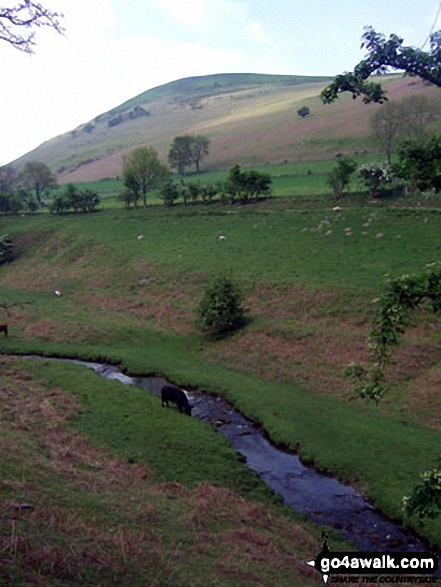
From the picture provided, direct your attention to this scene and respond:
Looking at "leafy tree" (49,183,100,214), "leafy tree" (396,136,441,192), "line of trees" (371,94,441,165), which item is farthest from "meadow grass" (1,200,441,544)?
"line of trees" (371,94,441,165)

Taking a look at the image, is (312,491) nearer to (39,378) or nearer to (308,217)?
(39,378)

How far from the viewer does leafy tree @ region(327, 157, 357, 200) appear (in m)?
61.8

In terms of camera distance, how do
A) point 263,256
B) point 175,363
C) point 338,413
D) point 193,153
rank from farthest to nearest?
point 193,153, point 263,256, point 175,363, point 338,413

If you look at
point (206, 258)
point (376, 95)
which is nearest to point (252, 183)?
point (206, 258)

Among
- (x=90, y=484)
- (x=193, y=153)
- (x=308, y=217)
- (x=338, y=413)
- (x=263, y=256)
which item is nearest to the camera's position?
(x=90, y=484)

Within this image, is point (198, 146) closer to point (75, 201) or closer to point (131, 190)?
point (131, 190)

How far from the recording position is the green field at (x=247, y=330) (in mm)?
23359

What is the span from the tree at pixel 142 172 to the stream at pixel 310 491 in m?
59.1

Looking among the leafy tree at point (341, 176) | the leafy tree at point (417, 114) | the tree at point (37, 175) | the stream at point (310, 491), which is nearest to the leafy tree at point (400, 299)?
the stream at point (310, 491)

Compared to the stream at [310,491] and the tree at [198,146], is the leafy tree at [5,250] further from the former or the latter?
the tree at [198,146]

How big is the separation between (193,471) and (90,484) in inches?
210

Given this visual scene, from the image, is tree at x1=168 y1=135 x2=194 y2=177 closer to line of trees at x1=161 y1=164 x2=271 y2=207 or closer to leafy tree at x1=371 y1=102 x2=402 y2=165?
line of trees at x1=161 y1=164 x2=271 y2=207

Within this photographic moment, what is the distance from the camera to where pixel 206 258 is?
55.2 meters

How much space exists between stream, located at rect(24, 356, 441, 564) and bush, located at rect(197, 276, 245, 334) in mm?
10350
